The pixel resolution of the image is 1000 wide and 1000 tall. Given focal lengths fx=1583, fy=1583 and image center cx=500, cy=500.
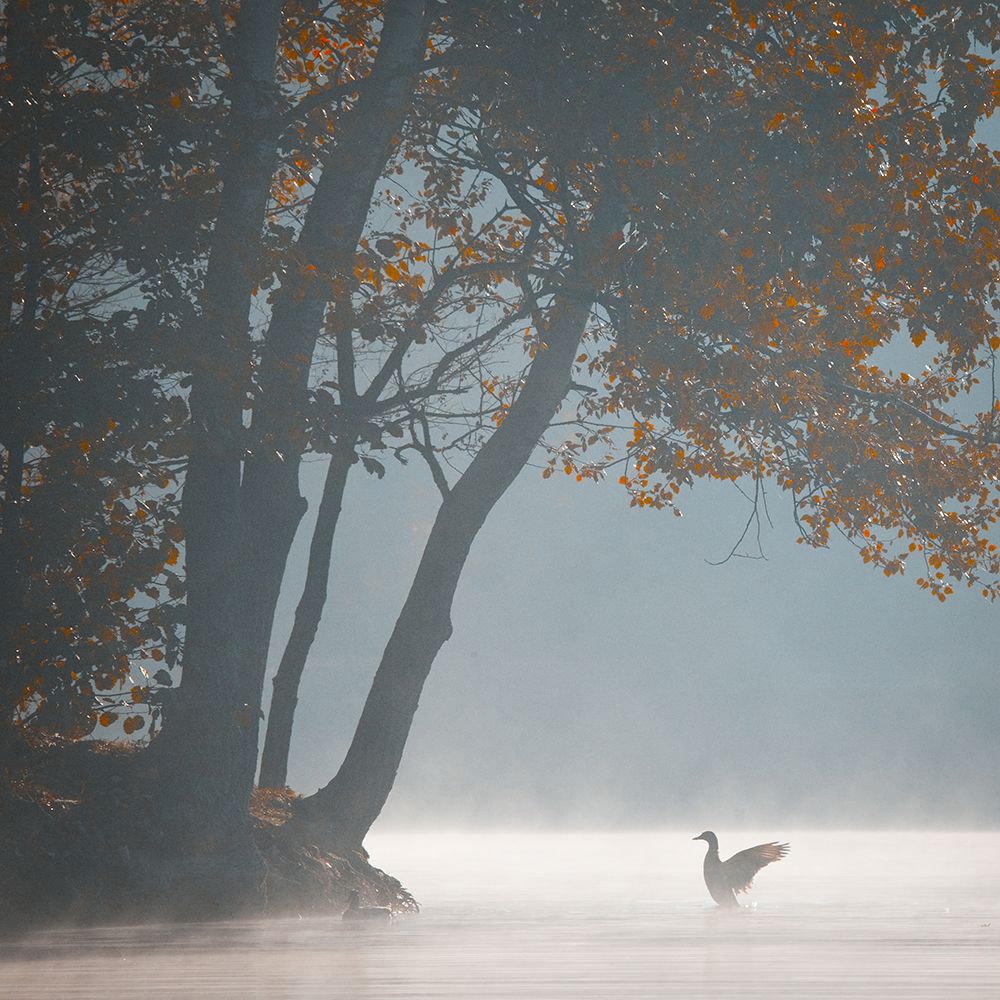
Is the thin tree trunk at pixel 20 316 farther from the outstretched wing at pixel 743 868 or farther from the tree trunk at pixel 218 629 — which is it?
the outstretched wing at pixel 743 868

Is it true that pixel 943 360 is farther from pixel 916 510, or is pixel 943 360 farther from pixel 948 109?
pixel 948 109

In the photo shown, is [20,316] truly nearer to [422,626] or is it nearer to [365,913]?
[422,626]

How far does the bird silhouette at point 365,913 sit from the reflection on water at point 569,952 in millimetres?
180

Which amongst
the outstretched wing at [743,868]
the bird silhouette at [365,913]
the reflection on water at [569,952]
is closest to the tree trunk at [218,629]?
the bird silhouette at [365,913]

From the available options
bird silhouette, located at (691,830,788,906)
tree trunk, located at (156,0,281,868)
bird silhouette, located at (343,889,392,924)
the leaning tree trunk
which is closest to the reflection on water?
bird silhouette, located at (343,889,392,924)

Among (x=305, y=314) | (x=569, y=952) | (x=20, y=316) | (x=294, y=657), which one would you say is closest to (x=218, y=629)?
(x=305, y=314)

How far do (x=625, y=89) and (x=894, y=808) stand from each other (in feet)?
382

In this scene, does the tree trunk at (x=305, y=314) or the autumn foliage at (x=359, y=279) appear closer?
the autumn foliage at (x=359, y=279)

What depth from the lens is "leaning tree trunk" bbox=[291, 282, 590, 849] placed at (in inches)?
645

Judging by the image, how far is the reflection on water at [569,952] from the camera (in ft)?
26.3

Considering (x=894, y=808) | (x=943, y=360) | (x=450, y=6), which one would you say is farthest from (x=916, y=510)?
(x=894, y=808)

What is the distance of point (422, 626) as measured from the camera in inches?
655

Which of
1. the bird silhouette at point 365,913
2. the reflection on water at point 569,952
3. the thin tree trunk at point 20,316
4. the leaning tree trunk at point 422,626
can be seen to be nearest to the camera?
the reflection on water at point 569,952

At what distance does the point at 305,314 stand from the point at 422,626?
3601mm
